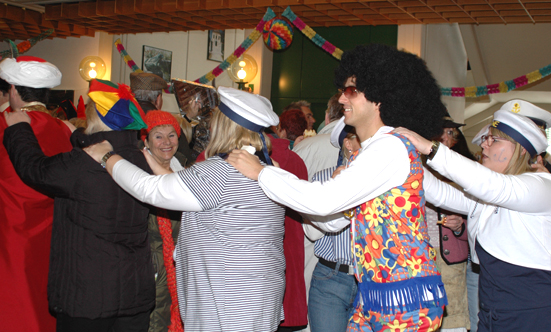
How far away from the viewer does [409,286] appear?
5.67 ft

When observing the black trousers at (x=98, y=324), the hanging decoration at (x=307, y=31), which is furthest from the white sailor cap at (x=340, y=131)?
the hanging decoration at (x=307, y=31)

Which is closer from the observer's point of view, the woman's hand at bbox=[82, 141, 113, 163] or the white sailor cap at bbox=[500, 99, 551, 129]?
the woman's hand at bbox=[82, 141, 113, 163]

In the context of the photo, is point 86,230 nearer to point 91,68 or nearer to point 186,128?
point 186,128

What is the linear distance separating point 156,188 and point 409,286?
1.04 meters

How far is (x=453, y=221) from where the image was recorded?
275 centimetres

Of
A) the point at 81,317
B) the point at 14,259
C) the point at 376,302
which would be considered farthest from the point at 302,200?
the point at 14,259

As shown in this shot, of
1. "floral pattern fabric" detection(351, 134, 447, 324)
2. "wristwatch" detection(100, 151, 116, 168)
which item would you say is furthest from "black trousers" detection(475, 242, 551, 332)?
"wristwatch" detection(100, 151, 116, 168)

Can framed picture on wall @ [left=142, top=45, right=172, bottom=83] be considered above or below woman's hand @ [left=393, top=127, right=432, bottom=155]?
above

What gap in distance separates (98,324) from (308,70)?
23.1 feet

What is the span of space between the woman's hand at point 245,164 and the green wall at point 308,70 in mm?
6584

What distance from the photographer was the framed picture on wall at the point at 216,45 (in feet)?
34.4

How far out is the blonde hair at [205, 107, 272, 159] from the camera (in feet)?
6.35

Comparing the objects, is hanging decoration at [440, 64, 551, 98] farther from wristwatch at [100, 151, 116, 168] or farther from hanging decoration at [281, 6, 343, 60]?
wristwatch at [100, 151, 116, 168]

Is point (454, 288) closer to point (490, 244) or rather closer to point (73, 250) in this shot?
point (490, 244)
